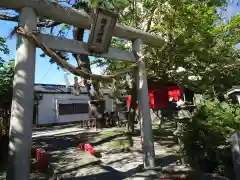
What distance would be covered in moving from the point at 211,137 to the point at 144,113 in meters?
1.83

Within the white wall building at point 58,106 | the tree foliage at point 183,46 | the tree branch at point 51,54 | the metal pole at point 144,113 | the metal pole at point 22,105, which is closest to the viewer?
the metal pole at point 22,105

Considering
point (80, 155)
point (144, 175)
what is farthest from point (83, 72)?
point (80, 155)

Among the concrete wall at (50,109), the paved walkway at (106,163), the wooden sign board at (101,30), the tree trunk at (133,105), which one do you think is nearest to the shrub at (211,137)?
the paved walkway at (106,163)

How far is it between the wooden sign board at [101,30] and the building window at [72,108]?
1983cm

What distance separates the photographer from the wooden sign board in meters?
4.82

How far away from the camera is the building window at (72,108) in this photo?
78.4ft

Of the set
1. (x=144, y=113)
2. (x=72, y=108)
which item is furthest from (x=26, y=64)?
(x=72, y=108)

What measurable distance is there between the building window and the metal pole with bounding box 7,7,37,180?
20.4 m

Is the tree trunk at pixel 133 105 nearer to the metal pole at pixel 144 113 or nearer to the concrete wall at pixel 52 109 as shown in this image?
the metal pole at pixel 144 113

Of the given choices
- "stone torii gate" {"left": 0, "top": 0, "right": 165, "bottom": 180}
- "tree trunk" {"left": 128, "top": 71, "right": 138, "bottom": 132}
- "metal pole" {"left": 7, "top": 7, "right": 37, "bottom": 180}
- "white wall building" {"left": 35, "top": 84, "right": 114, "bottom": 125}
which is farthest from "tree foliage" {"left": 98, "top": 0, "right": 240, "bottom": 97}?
"white wall building" {"left": 35, "top": 84, "right": 114, "bottom": 125}

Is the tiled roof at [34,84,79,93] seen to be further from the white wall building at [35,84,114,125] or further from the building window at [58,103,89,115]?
the building window at [58,103,89,115]

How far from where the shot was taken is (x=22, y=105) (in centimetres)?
381

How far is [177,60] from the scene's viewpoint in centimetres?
848

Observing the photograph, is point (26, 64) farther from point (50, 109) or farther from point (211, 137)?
point (50, 109)
